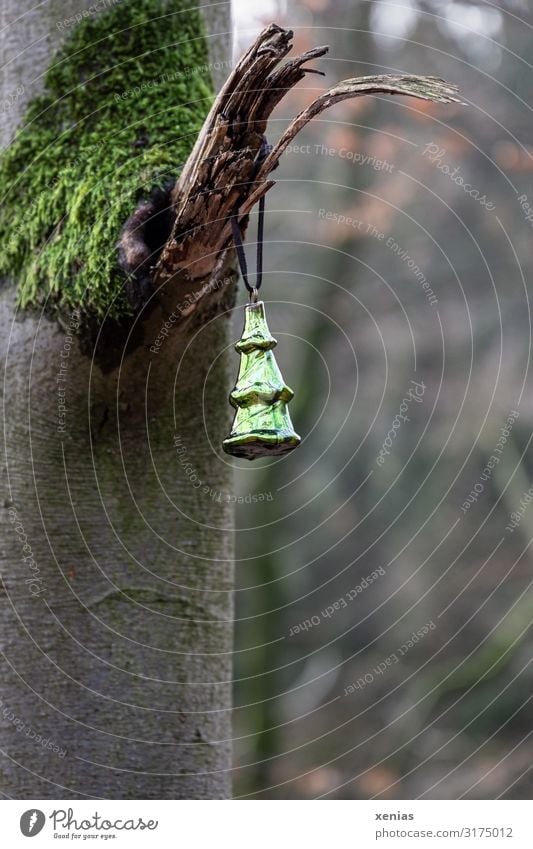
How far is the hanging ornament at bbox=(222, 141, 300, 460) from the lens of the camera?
1.22 m

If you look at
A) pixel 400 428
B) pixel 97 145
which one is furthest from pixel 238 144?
pixel 400 428

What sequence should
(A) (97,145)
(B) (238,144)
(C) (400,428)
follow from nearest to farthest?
(B) (238,144) < (A) (97,145) < (C) (400,428)

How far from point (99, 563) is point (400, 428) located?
5195 millimetres

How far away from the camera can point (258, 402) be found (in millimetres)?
1249

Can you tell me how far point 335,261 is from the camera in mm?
4137

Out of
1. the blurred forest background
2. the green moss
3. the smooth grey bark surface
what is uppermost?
the blurred forest background

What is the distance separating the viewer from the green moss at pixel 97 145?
130 cm

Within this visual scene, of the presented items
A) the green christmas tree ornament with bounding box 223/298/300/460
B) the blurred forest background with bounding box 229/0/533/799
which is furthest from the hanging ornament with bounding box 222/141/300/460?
the blurred forest background with bounding box 229/0/533/799

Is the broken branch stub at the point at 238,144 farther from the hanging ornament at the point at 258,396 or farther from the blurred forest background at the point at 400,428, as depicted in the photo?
the blurred forest background at the point at 400,428

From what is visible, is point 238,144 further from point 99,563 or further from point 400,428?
point 400,428

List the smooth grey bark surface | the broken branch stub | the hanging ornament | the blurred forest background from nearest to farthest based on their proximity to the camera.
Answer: the broken branch stub → the hanging ornament → the smooth grey bark surface → the blurred forest background

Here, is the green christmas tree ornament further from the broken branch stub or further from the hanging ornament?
the broken branch stub

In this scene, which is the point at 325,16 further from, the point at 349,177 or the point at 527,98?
the point at 527,98
